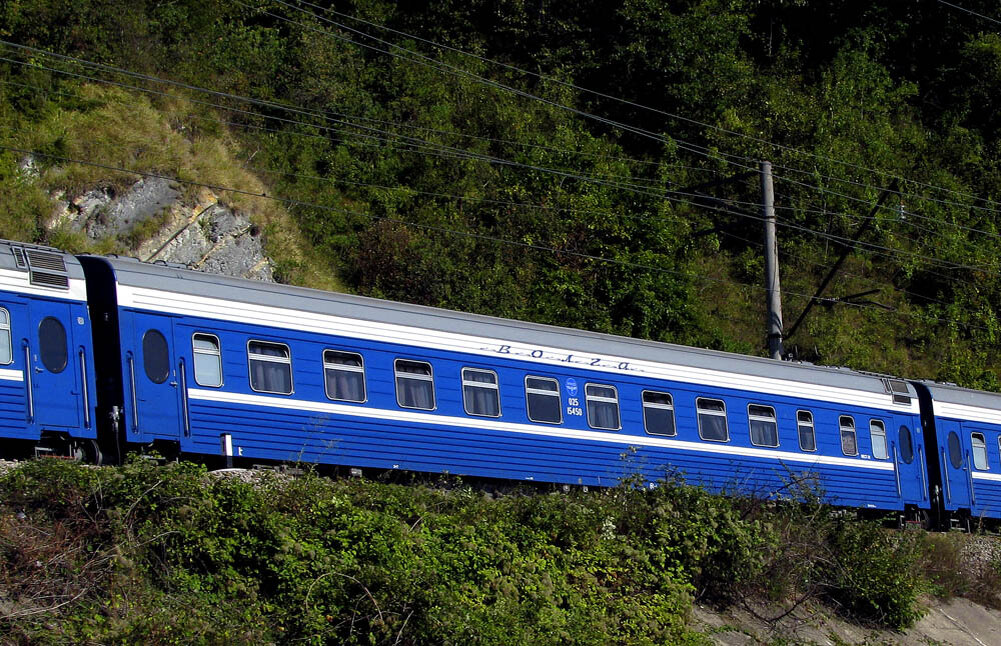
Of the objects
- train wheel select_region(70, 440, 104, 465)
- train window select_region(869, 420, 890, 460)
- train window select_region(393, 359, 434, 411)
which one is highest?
train window select_region(393, 359, 434, 411)

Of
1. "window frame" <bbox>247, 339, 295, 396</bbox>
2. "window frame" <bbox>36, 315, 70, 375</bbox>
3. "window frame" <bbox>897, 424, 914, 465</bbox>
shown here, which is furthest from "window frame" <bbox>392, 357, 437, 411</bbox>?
"window frame" <bbox>897, 424, 914, 465</bbox>

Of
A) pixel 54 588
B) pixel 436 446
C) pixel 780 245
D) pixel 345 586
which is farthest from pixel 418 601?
pixel 780 245

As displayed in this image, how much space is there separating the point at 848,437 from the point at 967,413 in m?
3.78

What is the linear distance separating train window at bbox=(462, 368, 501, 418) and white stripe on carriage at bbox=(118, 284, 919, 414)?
0.33m

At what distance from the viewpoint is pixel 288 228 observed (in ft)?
95.0

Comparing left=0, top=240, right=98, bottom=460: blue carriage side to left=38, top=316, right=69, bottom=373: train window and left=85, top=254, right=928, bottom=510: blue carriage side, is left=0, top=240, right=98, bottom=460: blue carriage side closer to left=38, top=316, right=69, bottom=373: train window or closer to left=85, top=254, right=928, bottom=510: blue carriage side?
left=38, top=316, right=69, bottom=373: train window

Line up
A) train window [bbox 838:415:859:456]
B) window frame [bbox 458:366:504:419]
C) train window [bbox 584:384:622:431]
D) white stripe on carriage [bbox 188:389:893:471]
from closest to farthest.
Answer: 1. white stripe on carriage [bbox 188:389:893:471]
2. window frame [bbox 458:366:504:419]
3. train window [bbox 584:384:622:431]
4. train window [bbox 838:415:859:456]

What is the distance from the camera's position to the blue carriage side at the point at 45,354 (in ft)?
51.3

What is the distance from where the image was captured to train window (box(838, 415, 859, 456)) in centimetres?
2414

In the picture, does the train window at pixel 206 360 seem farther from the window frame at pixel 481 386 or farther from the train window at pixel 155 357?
the window frame at pixel 481 386

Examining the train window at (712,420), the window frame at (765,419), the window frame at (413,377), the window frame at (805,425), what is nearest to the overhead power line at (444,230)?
the window frame at (805,425)

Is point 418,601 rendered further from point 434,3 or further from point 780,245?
point 434,3

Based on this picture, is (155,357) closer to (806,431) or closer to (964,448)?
(806,431)

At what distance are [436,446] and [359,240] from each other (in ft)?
43.6
